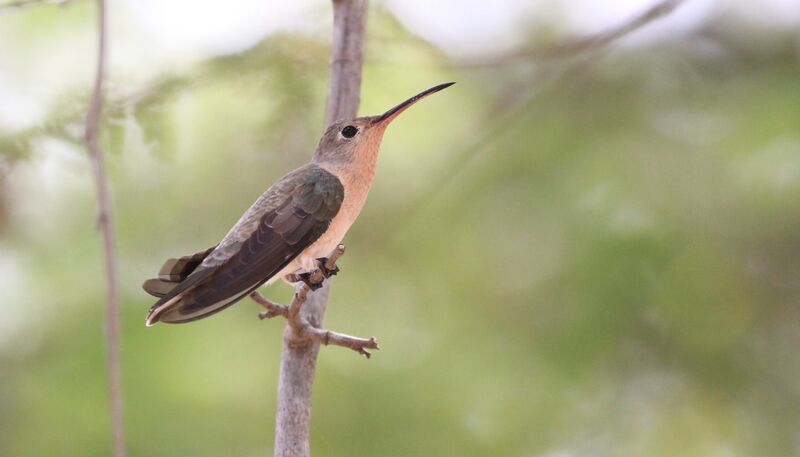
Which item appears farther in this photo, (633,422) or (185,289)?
(633,422)

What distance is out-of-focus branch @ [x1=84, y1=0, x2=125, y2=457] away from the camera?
2582 mm

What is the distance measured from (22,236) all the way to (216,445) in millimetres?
1743

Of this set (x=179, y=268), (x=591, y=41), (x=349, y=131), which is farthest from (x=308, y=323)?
(x=591, y=41)

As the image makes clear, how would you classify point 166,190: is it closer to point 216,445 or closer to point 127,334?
point 127,334

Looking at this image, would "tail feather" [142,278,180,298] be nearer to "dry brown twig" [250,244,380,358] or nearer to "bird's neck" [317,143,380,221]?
"dry brown twig" [250,244,380,358]

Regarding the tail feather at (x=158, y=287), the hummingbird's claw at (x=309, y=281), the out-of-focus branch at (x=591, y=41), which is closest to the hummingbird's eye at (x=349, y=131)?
the hummingbird's claw at (x=309, y=281)

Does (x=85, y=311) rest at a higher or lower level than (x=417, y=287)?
lower

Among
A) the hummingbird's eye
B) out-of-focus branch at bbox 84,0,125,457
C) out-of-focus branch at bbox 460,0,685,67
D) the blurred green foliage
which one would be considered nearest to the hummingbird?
the hummingbird's eye

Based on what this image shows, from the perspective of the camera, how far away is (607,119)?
6.17 metres

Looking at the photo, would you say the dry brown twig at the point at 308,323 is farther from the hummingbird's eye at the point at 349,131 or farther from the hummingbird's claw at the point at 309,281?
the hummingbird's eye at the point at 349,131

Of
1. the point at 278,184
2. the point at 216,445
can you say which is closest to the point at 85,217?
the point at 216,445

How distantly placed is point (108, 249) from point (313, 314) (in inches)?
35.4

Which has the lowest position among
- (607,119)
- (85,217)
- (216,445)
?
(216,445)

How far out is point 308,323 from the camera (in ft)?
10.8
